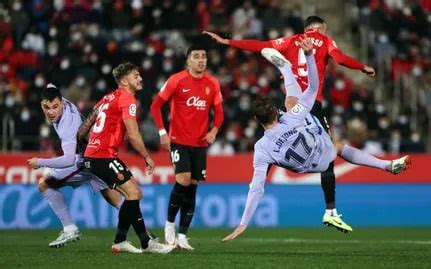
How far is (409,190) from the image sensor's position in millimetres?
24250

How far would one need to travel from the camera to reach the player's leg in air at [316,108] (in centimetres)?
1434

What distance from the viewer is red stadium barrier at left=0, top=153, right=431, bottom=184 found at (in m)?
22.9

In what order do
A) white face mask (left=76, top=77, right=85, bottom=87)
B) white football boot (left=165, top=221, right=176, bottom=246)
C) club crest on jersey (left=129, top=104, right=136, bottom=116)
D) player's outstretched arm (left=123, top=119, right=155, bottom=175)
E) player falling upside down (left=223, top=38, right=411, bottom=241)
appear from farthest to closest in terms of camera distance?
white face mask (left=76, top=77, right=85, bottom=87) < white football boot (left=165, top=221, right=176, bottom=246) < club crest on jersey (left=129, top=104, right=136, bottom=116) < player's outstretched arm (left=123, top=119, right=155, bottom=175) < player falling upside down (left=223, top=38, right=411, bottom=241)

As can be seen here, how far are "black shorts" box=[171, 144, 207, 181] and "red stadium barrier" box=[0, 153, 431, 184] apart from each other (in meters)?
6.96

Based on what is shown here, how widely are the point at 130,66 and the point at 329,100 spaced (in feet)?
41.7

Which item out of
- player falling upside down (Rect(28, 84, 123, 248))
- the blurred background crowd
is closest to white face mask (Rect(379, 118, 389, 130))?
the blurred background crowd

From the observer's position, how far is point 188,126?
53.8ft

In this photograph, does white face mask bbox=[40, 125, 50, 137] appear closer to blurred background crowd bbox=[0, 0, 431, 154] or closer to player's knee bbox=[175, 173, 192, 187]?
blurred background crowd bbox=[0, 0, 431, 154]

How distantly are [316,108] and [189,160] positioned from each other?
208cm

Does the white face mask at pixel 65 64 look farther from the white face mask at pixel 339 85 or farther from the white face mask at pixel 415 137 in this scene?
the white face mask at pixel 415 137

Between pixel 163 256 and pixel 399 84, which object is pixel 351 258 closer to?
pixel 163 256

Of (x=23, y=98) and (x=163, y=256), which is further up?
(x=23, y=98)

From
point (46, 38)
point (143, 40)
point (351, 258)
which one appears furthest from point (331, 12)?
point (351, 258)

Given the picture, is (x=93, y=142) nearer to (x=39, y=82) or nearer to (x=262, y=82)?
(x=39, y=82)
